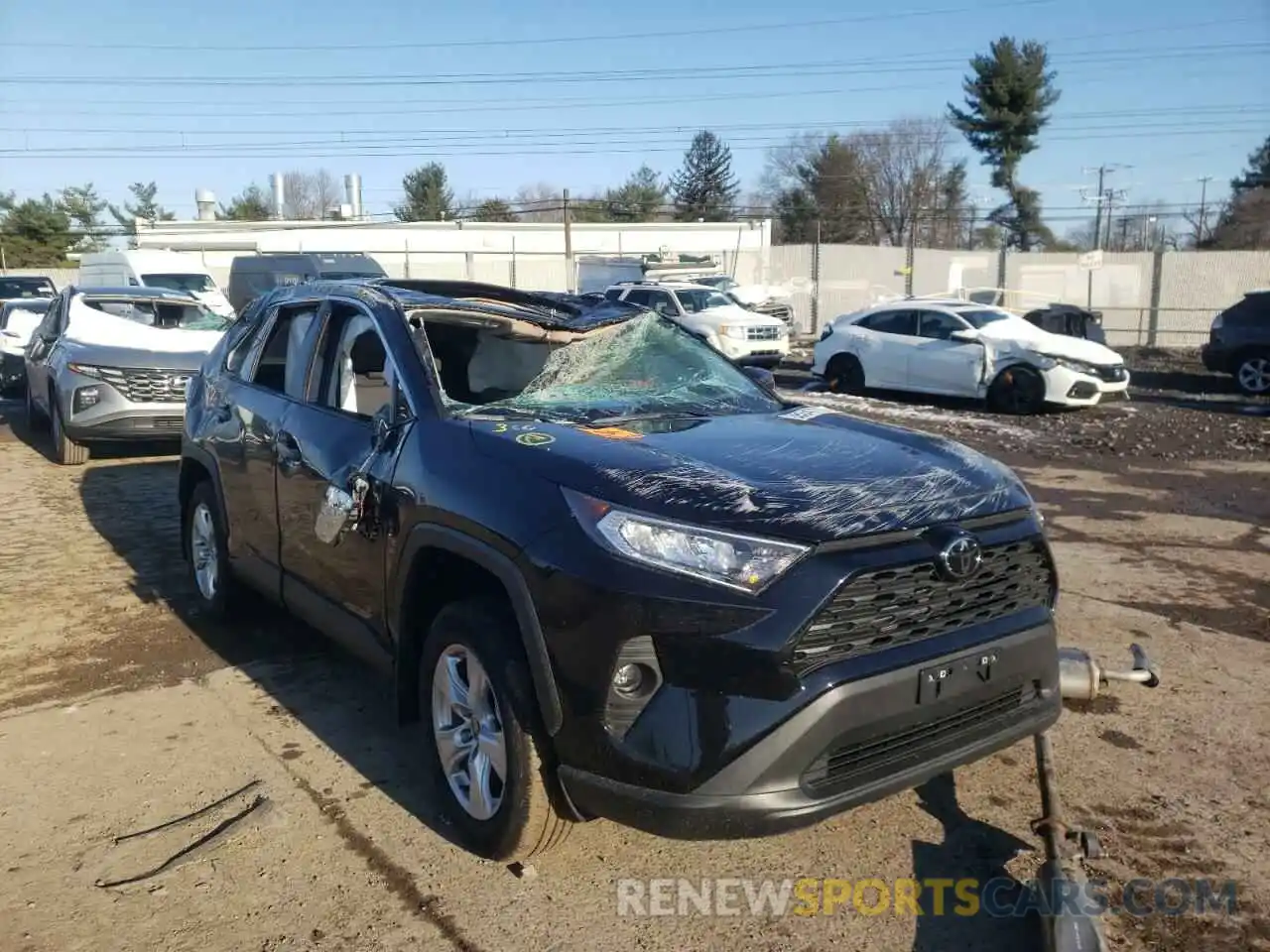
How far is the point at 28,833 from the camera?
3566mm

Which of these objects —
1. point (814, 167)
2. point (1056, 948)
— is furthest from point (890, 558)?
point (814, 167)

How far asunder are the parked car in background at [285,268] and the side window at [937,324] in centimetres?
894

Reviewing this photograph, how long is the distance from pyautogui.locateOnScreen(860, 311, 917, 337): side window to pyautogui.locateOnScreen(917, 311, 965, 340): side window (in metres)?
0.13

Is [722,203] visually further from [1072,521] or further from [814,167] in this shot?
[1072,521]

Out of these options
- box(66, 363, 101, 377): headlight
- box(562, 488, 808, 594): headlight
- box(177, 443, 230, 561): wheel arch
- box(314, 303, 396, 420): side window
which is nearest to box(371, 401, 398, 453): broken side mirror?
box(314, 303, 396, 420): side window

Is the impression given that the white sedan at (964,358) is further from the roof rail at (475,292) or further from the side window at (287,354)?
the side window at (287,354)

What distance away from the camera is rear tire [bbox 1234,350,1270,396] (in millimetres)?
16562

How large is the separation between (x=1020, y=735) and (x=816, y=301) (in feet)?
91.3

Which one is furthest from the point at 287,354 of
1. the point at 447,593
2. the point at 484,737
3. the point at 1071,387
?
Result: the point at 1071,387

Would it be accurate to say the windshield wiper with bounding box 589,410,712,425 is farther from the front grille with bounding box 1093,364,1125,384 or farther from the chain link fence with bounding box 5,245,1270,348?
the chain link fence with bounding box 5,245,1270,348

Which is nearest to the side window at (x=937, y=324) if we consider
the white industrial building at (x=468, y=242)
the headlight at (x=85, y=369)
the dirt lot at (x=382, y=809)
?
the dirt lot at (x=382, y=809)

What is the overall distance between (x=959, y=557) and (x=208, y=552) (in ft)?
14.2

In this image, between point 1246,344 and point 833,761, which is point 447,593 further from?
point 1246,344

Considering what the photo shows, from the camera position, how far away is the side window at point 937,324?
15.8 meters
